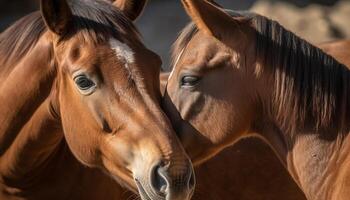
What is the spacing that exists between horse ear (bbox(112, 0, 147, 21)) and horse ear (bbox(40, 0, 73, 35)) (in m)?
0.36

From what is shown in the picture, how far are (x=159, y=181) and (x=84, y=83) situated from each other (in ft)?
1.85

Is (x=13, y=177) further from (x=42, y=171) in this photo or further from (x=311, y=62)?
(x=311, y=62)

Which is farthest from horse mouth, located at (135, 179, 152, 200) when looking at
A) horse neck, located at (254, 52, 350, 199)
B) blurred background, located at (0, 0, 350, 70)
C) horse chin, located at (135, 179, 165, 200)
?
blurred background, located at (0, 0, 350, 70)

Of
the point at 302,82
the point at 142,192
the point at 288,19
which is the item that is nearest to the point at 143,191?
the point at 142,192

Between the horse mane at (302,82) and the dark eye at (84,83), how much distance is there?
0.85 m

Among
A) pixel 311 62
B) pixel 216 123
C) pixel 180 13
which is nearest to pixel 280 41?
pixel 311 62

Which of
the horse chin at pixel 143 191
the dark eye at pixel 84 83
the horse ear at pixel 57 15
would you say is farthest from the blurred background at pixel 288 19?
the horse chin at pixel 143 191

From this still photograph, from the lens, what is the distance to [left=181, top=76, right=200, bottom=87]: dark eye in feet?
14.5

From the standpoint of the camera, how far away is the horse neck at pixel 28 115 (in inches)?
168

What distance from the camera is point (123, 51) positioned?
13.4ft

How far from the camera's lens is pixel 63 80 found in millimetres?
4152

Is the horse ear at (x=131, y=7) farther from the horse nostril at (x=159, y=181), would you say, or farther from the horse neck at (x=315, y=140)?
the horse nostril at (x=159, y=181)

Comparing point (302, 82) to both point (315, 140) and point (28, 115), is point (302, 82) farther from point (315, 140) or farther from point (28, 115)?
Answer: point (28, 115)

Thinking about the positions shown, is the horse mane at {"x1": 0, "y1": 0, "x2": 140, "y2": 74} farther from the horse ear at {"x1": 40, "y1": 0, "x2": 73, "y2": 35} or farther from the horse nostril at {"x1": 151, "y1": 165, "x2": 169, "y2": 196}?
the horse nostril at {"x1": 151, "y1": 165, "x2": 169, "y2": 196}
